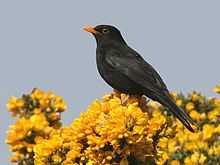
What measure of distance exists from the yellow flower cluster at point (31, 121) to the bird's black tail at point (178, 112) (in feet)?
4.72

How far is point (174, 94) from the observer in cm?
1298

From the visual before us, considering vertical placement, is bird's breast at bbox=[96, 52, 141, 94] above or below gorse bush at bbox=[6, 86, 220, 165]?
above

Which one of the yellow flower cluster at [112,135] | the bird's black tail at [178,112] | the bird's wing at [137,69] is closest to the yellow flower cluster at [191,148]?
the bird's black tail at [178,112]

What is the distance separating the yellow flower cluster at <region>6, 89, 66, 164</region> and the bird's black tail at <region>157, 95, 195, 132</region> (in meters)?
1.44

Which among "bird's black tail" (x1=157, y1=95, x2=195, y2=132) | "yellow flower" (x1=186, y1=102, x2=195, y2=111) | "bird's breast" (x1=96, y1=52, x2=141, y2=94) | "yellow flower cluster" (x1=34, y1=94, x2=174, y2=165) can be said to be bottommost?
"yellow flower cluster" (x1=34, y1=94, x2=174, y2=165)

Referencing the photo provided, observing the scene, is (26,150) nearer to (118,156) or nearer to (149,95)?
(149,95)

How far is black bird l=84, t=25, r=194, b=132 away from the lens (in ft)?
37.3

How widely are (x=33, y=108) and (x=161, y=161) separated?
12.1 ft

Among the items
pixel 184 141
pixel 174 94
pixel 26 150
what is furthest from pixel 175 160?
pixel 174 94

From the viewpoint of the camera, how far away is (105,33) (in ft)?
42.7

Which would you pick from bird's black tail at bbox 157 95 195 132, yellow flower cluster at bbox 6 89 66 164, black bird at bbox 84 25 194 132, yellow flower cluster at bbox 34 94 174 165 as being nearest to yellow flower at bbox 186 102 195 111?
black bird at bbox 84 25 194 132

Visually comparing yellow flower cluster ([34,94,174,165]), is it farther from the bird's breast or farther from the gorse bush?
the bird's breast

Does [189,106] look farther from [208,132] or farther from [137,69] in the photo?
[208,132]

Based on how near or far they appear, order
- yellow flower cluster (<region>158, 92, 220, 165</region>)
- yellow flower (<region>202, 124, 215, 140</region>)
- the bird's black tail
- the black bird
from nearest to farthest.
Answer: yellow flower cluster (<region>158, 92, 220, 165</region>) → yellow flower (<region>202, 124, 215, 140</region>) → the bird's black tail → the black bird
